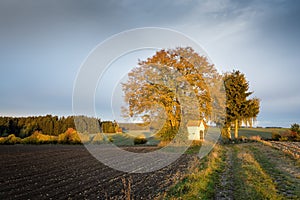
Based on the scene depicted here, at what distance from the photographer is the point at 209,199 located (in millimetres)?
7734

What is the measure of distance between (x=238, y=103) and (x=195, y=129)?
11607 mm

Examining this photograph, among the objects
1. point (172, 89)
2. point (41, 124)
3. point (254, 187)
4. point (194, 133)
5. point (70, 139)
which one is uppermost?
point (172, 89)

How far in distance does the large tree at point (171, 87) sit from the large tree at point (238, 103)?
13.2 m

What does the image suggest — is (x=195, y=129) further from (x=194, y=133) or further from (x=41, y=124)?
(x=41, y=124)

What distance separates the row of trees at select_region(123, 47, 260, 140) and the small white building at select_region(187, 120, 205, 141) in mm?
1875

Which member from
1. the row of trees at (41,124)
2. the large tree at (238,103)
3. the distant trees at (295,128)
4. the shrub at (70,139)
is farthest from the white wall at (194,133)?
the row of trees at (41,124)

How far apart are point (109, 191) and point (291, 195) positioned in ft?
20.1

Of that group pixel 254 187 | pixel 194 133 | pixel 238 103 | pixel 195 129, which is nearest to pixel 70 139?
pixel 194 133

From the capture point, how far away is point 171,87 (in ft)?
88.0

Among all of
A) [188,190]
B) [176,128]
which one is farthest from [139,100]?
[188,190]

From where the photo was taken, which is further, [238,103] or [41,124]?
[41,124]

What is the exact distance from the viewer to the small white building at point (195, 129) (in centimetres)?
3078

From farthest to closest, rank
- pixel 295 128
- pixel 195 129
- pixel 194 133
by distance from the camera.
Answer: pixel 295 128 → pixel 194 133 → pixel 195 129

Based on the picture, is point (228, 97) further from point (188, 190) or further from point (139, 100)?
point (188, 190)
